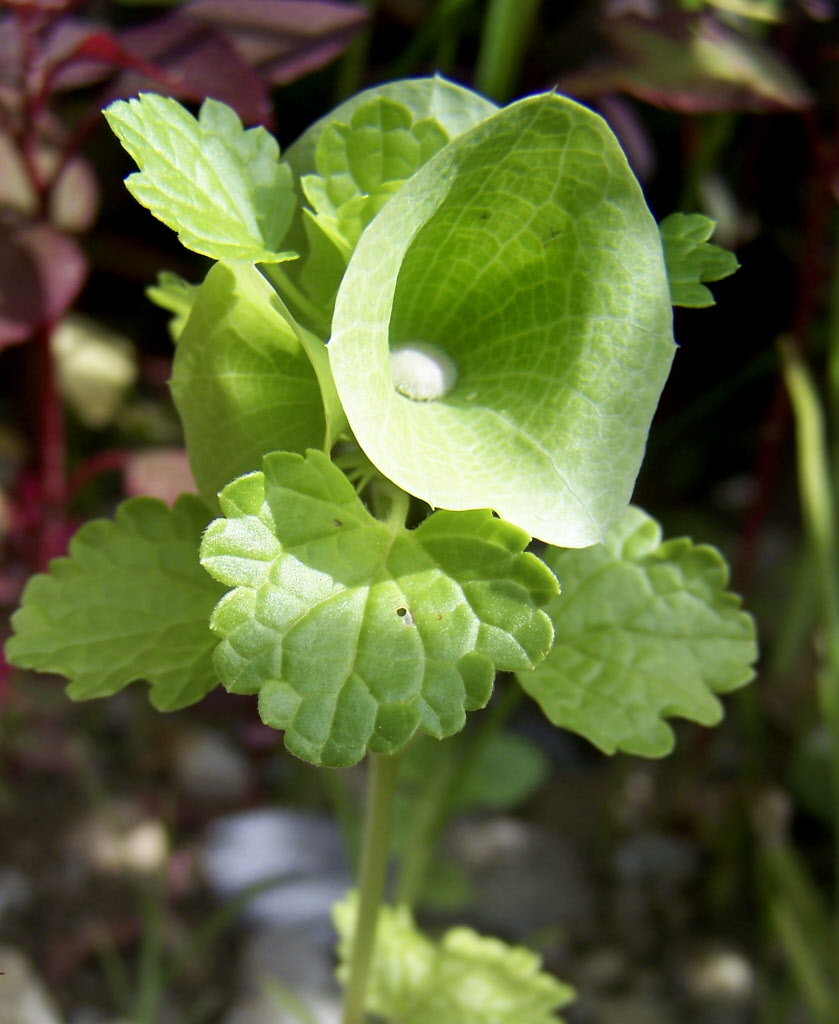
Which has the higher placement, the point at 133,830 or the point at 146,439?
the point at 146,439

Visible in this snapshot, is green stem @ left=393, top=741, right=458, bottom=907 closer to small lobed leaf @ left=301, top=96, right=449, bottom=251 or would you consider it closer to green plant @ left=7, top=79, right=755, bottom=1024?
green plant @ left=7, top=79, right=755, bottom=1024

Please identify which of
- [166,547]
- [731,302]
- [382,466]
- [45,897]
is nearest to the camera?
[382,466]

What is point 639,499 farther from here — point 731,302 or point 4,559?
point 4,559

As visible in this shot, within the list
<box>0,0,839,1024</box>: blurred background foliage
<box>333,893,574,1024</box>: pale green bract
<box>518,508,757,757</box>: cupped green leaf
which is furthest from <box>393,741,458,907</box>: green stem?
<box>518,508,757,757</box>: cupped green leaf

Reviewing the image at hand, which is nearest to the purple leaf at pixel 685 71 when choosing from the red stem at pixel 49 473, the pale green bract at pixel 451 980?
the red stem at pixel 49 473

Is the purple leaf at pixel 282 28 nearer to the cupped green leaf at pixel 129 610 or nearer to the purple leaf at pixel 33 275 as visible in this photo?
the purple leaf at pixel 33 275

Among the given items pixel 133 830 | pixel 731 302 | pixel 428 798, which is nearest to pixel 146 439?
pixel 133 830

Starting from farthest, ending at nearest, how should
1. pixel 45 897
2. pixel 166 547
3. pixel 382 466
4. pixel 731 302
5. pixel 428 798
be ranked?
pixel 731 302, pixel 45 897, pixel 428 798, pixel 166 547, pixel 382 466
